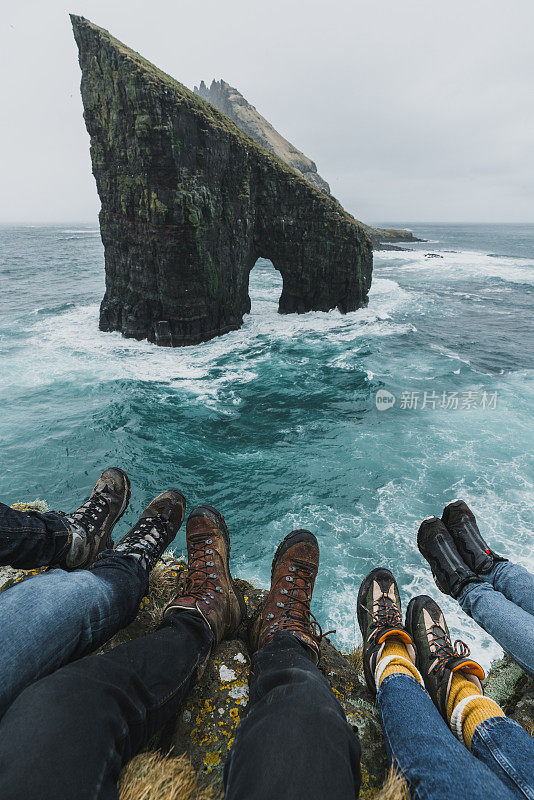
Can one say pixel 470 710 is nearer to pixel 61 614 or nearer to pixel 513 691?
pixel 513 691

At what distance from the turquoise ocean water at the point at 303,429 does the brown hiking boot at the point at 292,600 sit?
13.1 feet

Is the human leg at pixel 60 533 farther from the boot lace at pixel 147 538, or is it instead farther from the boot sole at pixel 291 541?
the boot sole at pixel 291 541

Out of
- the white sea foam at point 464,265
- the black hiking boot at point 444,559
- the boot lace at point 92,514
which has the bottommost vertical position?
the black hiking boot at point 444,559

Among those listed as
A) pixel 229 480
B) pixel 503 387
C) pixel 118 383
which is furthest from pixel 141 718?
pixel 503 387

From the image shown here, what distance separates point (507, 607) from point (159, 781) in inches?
130

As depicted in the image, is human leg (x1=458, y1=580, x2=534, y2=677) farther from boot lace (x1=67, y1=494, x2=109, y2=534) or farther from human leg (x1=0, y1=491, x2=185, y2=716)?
boot lace (x1=67, y1=494, x2=109, y2=534)

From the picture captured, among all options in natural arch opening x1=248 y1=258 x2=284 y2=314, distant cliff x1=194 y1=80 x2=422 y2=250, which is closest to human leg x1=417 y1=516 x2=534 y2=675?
natural arch opening x1=248 y1=258 x2=284 y2=314

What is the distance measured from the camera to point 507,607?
11.3 ft

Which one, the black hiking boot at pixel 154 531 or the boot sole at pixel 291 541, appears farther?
the boot sole at pixel 291 541

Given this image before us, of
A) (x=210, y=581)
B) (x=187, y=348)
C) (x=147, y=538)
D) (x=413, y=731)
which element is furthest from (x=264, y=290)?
(x=413, y=731)

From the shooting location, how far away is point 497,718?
2252mm

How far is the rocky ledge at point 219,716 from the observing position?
1.82m

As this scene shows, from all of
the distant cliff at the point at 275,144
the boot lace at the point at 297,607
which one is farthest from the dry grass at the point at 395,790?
the distant cliff at the point at 275,144

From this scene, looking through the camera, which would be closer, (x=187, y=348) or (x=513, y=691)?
(x=513, y=691)
